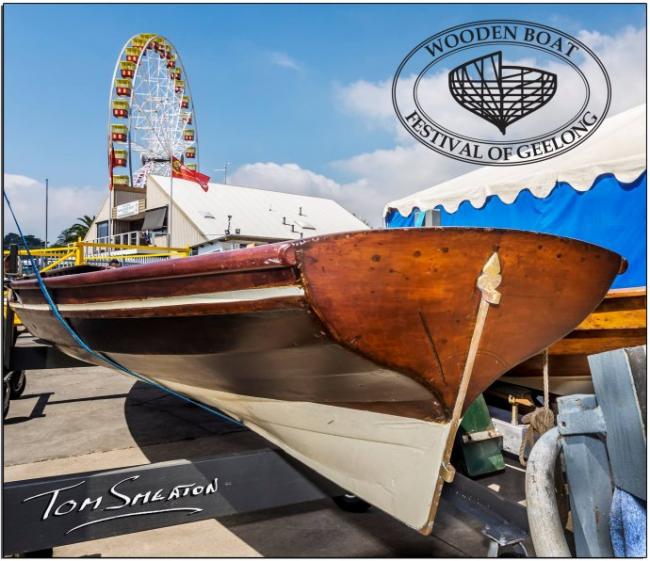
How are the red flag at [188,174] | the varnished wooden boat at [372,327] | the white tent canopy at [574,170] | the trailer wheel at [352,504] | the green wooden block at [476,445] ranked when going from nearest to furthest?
1. the varnished wooden boat at [372,327]
2. the trailer wheel at [352,504]
3. the green wooden block at [476,445]
4. the white tent canopy at [574,170]
5. the red flag at [188,174]

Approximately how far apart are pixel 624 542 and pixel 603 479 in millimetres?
172

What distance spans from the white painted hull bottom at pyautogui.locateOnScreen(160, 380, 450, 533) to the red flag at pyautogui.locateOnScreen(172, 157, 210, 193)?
2695 centimetres

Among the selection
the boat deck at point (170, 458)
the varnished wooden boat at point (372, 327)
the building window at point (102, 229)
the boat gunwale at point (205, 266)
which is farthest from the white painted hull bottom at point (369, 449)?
the building window at point (102, 229)

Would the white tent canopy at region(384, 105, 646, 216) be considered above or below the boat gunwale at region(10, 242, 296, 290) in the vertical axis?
above

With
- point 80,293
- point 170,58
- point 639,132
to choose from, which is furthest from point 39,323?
point 170,58

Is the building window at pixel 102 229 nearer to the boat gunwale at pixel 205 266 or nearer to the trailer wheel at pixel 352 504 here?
the boat gunwale at pixel 205 266

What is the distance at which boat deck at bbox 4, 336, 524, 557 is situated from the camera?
2348 mm

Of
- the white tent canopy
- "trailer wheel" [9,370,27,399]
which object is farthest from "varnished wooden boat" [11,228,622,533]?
"trailer wheel" [9,370,27,399]

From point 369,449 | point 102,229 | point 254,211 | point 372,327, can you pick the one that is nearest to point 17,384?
point 369,449

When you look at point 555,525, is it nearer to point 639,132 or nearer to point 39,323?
point 39,323

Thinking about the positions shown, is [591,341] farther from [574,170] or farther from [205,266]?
[205,266]

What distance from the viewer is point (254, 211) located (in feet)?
86.0

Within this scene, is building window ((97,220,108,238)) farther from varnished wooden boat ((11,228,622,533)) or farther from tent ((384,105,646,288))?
varnished wooden boat ((11,228,622,533))

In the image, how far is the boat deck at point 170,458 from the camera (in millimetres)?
2348
